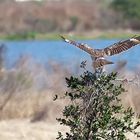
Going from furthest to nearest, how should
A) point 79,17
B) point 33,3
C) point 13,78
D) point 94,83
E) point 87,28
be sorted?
point 33,3, point 79,17, point 87,28, point 13,78, point 94,83

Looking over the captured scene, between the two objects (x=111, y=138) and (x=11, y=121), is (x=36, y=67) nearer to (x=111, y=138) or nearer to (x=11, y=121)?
(x=11, y=121)

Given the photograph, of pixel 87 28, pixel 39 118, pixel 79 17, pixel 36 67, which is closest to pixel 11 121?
pixel 39 118

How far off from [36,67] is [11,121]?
1.42m

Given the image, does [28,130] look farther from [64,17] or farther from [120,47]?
[64,17]

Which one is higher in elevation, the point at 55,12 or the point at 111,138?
the point at 55,12

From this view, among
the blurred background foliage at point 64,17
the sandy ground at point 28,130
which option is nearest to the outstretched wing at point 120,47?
the sandy ground at point 28,130

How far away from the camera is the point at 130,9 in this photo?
2291 inches

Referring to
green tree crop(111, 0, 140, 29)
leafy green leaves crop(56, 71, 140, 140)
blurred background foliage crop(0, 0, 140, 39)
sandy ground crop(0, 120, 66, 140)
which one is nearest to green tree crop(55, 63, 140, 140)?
leafy green leaves crop(56, 71, 140, 140)

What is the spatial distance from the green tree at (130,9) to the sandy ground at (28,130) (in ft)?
133

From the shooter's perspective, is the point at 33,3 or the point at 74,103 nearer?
the point at 74,103

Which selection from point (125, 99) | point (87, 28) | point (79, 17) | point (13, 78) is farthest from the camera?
point (79, 17)

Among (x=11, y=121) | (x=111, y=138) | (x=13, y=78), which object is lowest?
(x=111, y=138)

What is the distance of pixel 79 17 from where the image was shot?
54.8 metres

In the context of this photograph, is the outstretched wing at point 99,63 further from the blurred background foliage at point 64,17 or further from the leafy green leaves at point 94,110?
the blurred background foliage at point 64,17
